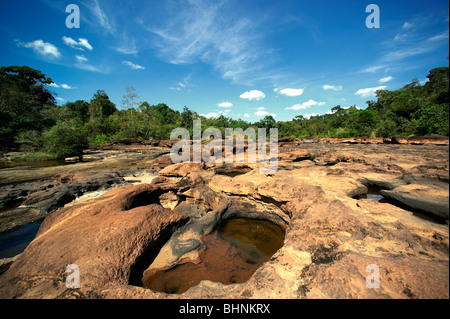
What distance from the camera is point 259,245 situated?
12.5 ft

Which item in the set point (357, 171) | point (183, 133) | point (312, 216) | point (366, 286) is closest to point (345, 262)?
point (366, 286)

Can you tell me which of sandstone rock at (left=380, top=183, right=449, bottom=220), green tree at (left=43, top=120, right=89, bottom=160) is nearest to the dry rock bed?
sandstone rock at (left=380, top=183, right=449, bottom=220)

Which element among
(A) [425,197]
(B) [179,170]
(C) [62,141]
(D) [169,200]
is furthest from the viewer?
(C) [62,141]

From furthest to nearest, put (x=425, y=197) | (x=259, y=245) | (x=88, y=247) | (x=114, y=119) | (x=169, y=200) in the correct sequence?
(x=114, y=119)
(x=169, y=200)
(x=259, y=245)
(x=88, y=247)
(x=425, y=197)

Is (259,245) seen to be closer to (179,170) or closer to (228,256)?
(228,256)

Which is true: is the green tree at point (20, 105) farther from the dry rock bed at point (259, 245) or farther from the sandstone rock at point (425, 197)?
the sandstone rock at point (425, 197)

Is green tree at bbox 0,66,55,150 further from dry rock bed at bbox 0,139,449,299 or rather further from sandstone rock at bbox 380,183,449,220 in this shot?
sandstone rock at bbox 380,183,449,220

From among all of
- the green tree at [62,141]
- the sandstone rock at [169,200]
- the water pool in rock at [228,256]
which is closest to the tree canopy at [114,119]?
the green tree at [62,141]

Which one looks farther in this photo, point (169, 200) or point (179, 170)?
point (179, 170)

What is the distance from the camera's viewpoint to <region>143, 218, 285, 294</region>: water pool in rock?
9.68 ft

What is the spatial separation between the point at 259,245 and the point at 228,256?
2.64ft

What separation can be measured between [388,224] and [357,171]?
447 cm

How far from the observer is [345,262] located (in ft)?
6.64

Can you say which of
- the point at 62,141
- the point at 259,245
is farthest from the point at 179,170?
the point at 62,141
